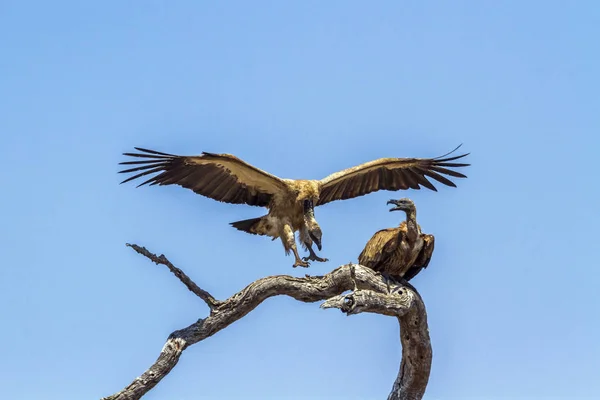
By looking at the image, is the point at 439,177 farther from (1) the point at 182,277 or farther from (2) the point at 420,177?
(1) the point at 182,277

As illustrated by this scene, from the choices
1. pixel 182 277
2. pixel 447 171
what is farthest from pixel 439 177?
pixel 182 277

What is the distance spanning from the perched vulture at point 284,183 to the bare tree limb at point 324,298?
178cm

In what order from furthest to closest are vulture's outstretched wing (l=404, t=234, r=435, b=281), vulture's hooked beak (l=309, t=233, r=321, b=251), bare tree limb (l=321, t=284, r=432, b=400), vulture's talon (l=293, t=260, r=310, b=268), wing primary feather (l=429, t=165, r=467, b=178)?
wing primary feather (l=429, t=165, r=467, b=178)
vulture's hooked beak (l=309, t=233, r=321, b=251)
vulture's talon (l=293, t=260, r=310, b=268)
vulture's outstretched wing (l=404, t=234, r=435, b=281)
bare tree limb (l=321, t=284, r=432, b=400)

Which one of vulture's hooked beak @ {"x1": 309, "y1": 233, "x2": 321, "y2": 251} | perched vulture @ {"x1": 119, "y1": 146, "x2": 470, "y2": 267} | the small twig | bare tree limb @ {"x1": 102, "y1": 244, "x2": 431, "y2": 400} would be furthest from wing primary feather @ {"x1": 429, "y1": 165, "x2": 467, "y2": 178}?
the small twig

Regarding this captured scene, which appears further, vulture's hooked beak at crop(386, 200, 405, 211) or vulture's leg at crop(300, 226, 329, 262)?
vulture's leg at crop(300, 226, 329, 262)

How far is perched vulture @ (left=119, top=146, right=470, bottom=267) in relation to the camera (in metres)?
12.3

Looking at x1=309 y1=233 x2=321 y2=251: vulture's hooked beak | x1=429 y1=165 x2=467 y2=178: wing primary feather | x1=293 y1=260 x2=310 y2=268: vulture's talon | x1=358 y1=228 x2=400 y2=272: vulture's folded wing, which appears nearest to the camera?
x1=358 y1=228 x2=400 y2=272: vulture's folded wing

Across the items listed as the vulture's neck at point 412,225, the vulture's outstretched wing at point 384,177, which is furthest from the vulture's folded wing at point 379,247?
the vulture's outstretched wing at point 384,177

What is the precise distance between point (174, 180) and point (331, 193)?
2080 mm

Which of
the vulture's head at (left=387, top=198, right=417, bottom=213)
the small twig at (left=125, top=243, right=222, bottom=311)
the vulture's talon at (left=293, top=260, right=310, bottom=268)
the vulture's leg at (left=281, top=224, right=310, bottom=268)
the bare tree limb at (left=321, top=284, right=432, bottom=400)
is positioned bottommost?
the bare tree limb at (left=321, top=284, right=432, bottom=400)

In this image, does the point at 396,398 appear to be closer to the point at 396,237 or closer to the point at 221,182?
the point at 396,237

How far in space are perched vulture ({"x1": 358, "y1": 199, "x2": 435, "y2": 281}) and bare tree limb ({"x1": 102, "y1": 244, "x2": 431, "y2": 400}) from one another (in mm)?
194

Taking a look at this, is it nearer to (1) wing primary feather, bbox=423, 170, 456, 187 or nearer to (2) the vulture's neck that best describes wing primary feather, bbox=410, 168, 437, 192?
(1) wing primary feather, bbox=423, 170, 456, 187

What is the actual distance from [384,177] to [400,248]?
326 cm
